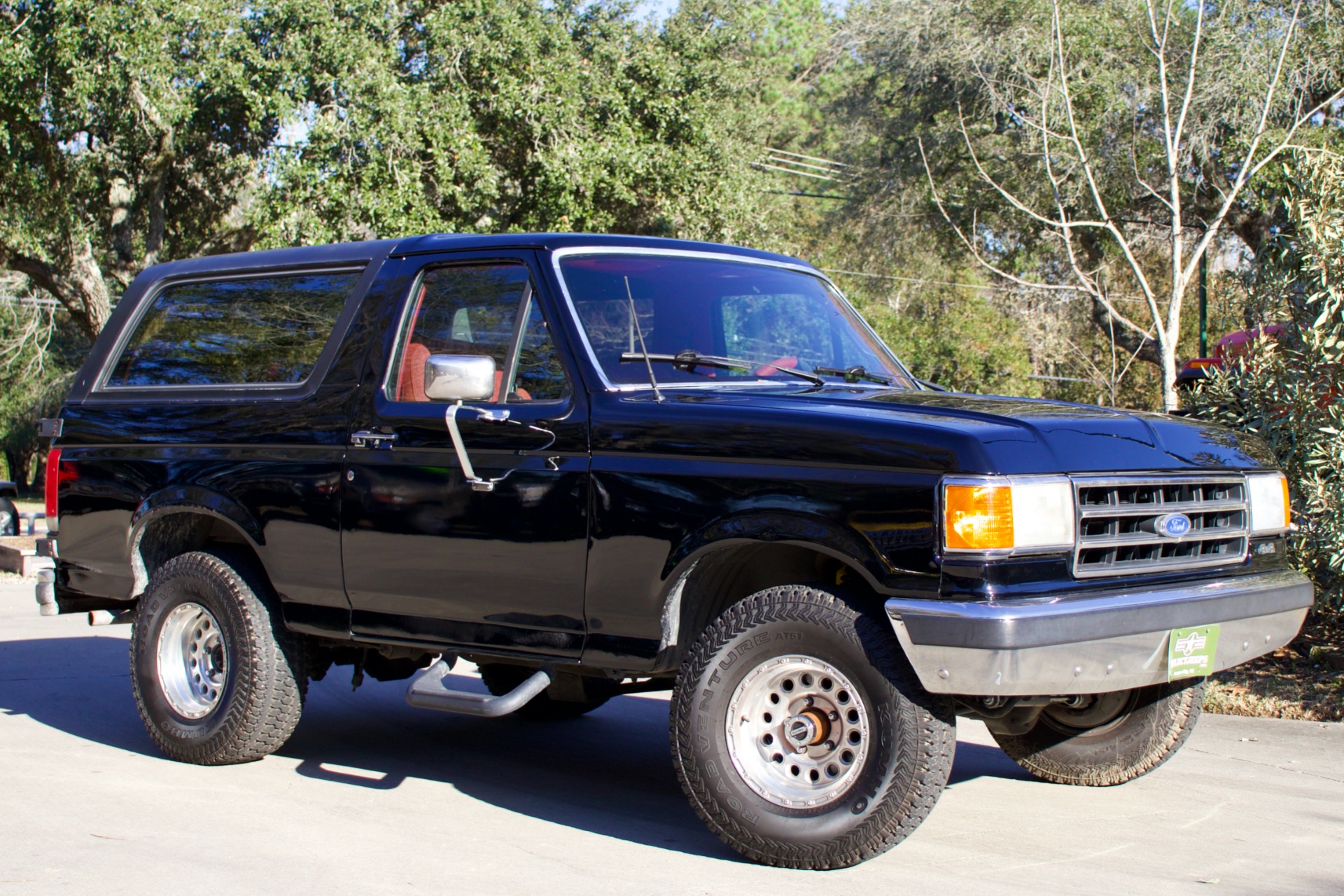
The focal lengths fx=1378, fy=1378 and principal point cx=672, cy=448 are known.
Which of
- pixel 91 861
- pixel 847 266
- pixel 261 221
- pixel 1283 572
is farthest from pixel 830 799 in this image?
pixel 847 266

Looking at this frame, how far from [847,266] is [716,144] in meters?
12.7

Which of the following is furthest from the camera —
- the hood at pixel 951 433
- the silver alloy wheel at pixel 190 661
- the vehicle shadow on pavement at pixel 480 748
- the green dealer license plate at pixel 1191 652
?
the silver alloy wheel at pixel 190 661

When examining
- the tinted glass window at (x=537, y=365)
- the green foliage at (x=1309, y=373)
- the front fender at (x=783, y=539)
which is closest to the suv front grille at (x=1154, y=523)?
the front fender at (x=783, y=539)

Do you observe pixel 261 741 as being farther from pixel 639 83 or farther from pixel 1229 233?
pixel 1229 233

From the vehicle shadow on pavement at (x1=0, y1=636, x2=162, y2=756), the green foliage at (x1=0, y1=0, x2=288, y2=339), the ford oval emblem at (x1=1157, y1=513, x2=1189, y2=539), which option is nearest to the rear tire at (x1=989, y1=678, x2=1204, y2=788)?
the ford oval emblem at (x1=1157, y1=513, x2=1189, y2=539)

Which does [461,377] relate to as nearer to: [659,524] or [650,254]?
[659,524]

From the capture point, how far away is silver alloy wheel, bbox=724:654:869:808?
170 inches

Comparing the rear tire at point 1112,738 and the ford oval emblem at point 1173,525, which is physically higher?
the ford oval emblem at point 1173,525

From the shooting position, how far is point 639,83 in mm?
19797

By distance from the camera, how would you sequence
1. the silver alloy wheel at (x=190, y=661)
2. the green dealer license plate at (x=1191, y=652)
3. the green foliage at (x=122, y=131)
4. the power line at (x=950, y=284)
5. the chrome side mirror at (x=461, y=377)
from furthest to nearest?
the power line at (x=950, y=284)
the green foliage at (x=122, y=131)
the silver alloy wheel at (x=190, y=661)
the chrome side mirror at (x=461, y=377)
the green dealer license plate at (x=1191, y=652)

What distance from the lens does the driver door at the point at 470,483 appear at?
192 inches

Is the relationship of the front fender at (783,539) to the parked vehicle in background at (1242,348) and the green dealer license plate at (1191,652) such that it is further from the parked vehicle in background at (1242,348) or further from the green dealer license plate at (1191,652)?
the parked vehicle in background at (1242,348)

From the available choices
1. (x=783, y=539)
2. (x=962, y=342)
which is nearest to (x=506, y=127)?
(x=962, y=342)

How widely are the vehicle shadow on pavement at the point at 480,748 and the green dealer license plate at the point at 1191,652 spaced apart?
1.54 metres
